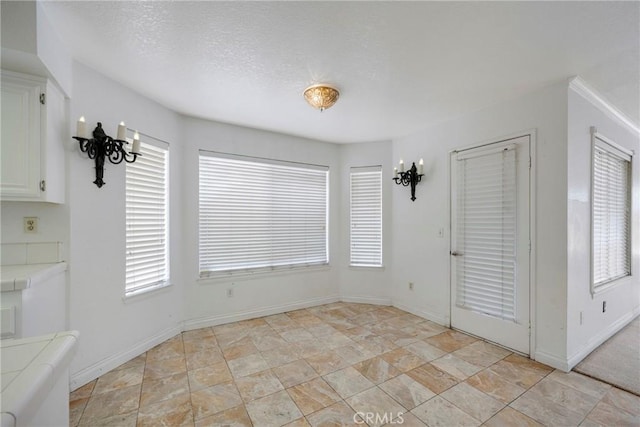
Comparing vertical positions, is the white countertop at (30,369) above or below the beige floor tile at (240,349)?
above

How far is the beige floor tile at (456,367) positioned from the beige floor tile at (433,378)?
0.06 metres

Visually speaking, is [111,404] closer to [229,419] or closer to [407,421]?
[229,419]

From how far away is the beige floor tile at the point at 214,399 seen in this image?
1908 mm

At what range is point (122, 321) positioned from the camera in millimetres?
2518

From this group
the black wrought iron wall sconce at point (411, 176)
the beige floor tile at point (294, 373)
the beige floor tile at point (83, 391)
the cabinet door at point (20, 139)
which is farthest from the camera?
the black wrought iron wall sconce at point (411, 176)

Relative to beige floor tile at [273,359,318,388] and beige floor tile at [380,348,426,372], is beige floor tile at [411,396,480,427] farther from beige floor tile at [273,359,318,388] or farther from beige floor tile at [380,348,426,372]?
beige floor tile at [273,359,318,388]

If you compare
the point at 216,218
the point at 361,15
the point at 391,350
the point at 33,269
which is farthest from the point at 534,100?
the point at 33,269

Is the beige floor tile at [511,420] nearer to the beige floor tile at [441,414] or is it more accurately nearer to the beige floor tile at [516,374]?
the beige floor tile at [441,414]

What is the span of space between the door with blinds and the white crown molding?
1.79 ft

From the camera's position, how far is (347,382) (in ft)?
7.35

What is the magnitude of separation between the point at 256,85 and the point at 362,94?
3.28ft

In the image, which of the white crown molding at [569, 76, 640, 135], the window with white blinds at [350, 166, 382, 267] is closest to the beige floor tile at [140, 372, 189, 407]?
the window with white blinds at [350, 166, 382, 267]

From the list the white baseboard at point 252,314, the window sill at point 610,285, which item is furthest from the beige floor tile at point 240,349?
the window sill at point 610,285

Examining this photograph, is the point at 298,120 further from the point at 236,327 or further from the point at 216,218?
the point at 236,327
